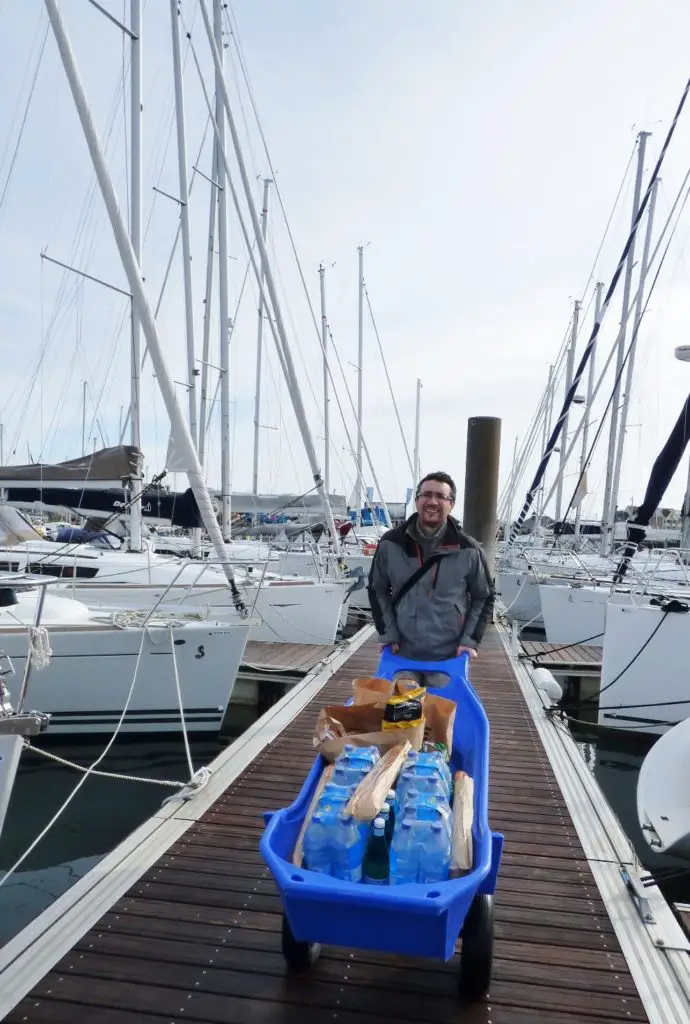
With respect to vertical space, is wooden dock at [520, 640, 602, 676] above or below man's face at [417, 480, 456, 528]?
below

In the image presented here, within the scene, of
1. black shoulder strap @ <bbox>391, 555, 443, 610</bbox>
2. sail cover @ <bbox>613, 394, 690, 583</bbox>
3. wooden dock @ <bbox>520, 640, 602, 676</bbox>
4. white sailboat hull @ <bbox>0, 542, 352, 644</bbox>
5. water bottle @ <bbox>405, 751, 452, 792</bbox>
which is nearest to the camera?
water bottle @ <bbox>405, 751, 452, 792</bbox>

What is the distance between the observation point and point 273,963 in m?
2.90

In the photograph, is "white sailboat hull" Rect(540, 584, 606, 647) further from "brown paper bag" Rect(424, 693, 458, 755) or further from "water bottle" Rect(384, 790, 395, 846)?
"water bottle" Rect(384, 790, 395, 846)

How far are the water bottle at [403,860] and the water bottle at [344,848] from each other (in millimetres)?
130

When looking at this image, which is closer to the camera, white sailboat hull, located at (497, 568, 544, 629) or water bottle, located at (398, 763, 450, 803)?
water bottle, located at (398, 763, 450, 803)

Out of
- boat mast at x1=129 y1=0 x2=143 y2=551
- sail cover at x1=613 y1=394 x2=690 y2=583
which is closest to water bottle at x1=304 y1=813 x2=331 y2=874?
sail cover at x1=613 y1=394 x2=690 y2=583

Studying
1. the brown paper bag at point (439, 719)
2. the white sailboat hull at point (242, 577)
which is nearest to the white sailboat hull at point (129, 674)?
the white sailboat hull at point (242, 577)

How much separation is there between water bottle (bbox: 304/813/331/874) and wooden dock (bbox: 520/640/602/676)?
8.39 meters

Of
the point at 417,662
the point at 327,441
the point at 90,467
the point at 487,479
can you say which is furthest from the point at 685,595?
the point at 327,441

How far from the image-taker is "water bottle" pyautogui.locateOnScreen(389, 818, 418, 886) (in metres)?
2.40

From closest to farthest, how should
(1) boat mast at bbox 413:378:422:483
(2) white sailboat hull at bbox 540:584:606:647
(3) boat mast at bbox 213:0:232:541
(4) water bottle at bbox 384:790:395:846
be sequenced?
(4) water bottle at bbox 384:790:395:846, (2) white sailboat hull at bbox 540:584:606:647, (3) boat mast at bbox 213:0:232:541, (1) boat mast at bbox 413:378:422:483

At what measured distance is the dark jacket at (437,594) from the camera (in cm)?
405

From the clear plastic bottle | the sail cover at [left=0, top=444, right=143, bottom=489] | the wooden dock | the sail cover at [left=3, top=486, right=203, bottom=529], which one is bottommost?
the wooden dock

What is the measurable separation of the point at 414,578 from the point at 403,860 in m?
1.87
